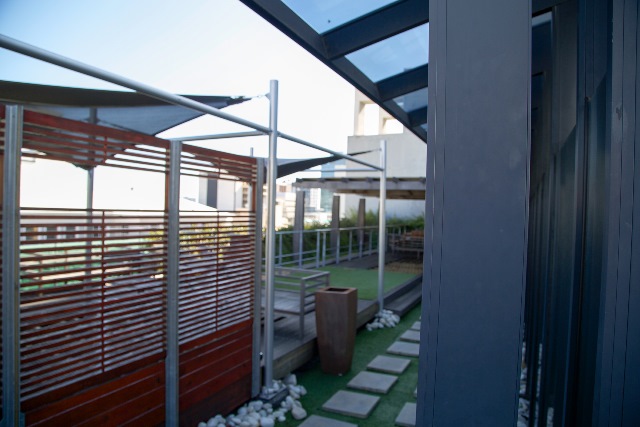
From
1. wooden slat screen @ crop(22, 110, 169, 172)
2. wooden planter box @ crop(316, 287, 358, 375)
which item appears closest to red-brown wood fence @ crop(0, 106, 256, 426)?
wooden slat screen @ crop(22, 110, 169, 172)

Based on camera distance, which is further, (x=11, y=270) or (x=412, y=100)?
(x=412, y=100)

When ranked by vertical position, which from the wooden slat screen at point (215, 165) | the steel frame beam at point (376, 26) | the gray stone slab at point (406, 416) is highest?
the steel frame beam at point (376, 26)

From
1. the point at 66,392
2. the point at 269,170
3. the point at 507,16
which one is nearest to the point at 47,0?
the point at 269,170

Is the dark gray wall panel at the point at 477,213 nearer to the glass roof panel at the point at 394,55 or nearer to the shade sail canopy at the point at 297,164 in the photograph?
the glass roof panel at the point at 394,55

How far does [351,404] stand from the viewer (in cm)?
448

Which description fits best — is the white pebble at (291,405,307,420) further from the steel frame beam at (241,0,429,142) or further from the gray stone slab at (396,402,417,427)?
the steel frame beam at (241,0,429,142)

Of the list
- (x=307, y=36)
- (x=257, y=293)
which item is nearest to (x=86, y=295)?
(x=257, y=293)

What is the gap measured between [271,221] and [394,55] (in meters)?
2.00

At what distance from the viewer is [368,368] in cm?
557

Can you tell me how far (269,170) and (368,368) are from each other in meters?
2.87

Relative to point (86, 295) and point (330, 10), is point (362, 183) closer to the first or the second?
point (330, 10)

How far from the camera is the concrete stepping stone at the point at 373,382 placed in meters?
4.89

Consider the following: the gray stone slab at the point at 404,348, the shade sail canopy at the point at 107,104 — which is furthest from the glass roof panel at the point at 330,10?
the gray stone slab at the point at 404,348

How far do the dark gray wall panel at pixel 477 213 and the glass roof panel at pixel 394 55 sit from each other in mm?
2920
